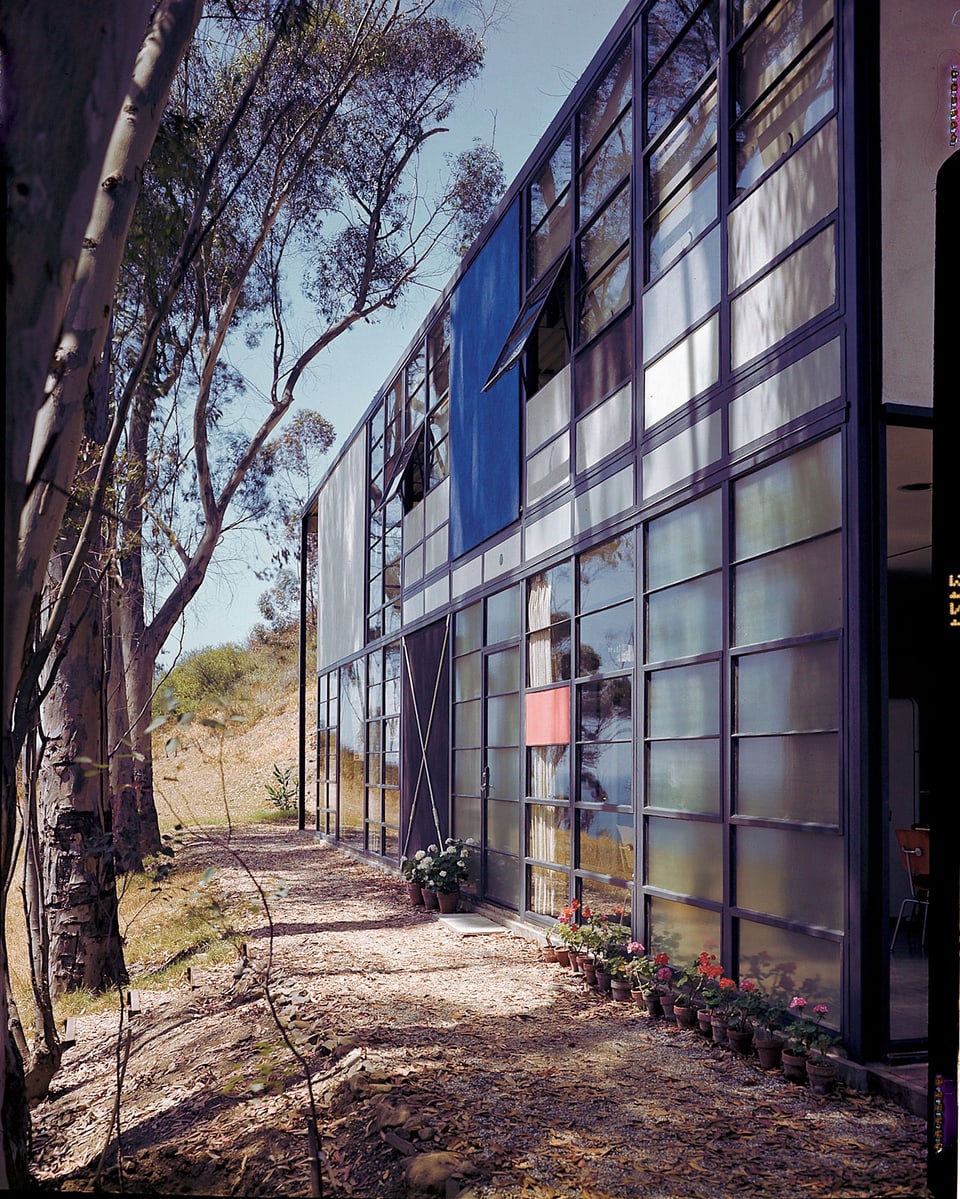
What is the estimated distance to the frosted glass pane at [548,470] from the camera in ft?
27.1

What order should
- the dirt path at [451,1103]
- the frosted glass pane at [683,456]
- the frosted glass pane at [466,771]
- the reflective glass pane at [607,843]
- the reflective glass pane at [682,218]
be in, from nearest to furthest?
the dirt path at [451,1103] → the frosted glass pane at [683,456] → the reflective glass pane at [682,218] → the reflective glass pane at [607,843] → the frosted glass pane at [466,771]

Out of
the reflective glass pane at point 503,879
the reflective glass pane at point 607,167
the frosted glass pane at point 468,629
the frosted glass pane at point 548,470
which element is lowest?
the reflective glass pane at point 503,879

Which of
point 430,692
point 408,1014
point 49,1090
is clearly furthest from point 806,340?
point 430,692

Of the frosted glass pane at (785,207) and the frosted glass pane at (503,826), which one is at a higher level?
the frosted glass pane at (785,207)

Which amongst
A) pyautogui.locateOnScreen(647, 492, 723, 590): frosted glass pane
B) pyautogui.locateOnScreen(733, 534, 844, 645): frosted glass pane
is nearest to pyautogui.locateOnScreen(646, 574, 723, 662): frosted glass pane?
pyautogui.locateOnScreen(647, 492, 723, 590): frosted glass pane

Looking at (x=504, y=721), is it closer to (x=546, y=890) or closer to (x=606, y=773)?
(x=546, y=890)

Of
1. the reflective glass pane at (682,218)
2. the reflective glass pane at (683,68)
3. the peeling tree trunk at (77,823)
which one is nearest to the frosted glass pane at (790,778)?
the reflective glass pane at (682,218)


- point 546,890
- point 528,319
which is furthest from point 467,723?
point 528,319

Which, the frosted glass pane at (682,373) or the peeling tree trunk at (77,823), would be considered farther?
the peeling tree trunk at (77,823)

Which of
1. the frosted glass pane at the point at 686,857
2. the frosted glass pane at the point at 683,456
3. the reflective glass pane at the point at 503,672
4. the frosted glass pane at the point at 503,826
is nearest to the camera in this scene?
the frosted glass pane at the point at 686,857

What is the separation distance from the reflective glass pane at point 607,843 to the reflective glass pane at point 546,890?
45cm

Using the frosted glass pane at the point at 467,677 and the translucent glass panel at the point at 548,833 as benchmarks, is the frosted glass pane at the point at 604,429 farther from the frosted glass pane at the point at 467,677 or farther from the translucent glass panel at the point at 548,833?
the frosted glass pane at the point at 467,677

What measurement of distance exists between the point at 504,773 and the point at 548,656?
149 cm

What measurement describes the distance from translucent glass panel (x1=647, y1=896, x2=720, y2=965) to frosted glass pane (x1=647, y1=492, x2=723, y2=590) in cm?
181
